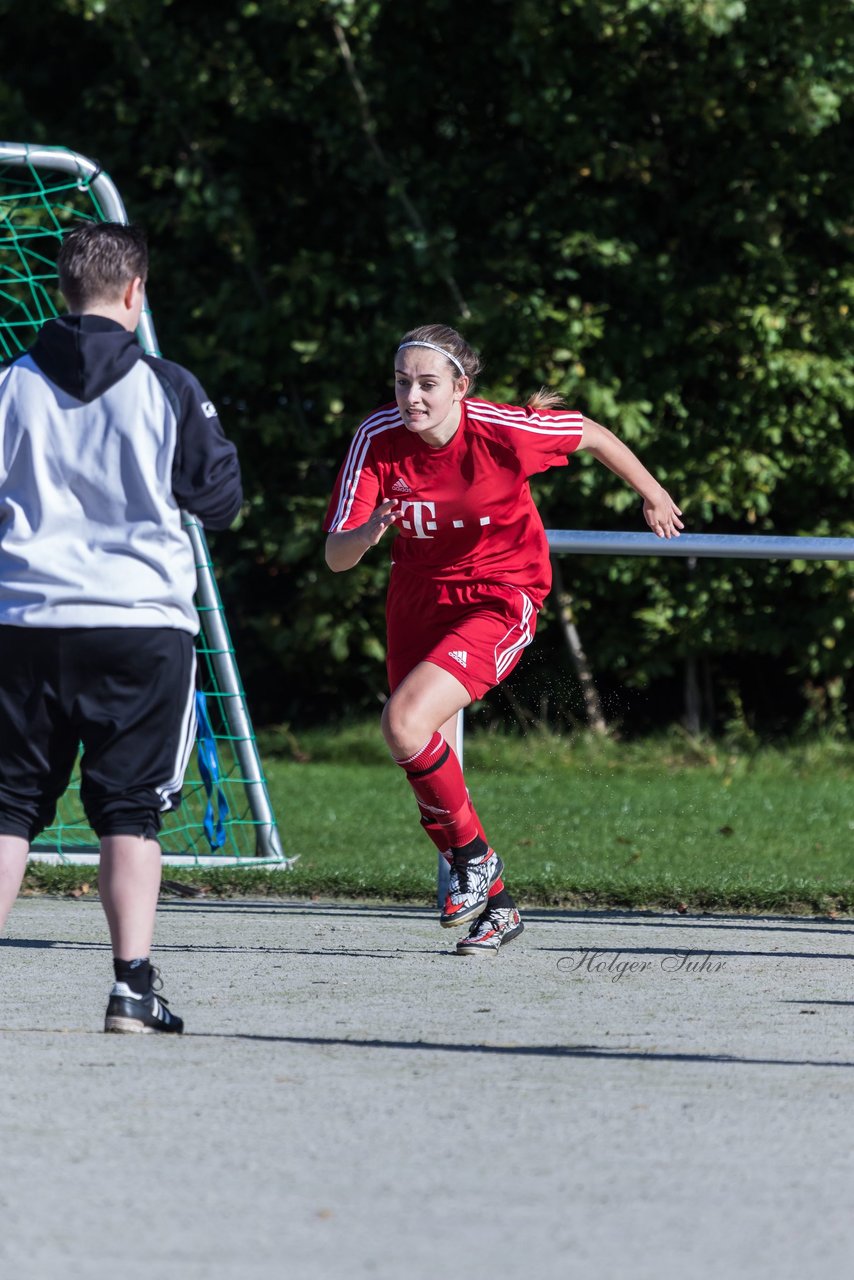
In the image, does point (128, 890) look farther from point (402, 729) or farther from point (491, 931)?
point (491, 931)

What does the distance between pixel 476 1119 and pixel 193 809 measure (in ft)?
22.9

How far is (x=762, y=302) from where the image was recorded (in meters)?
12.2

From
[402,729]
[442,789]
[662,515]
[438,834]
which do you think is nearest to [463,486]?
[662,515]

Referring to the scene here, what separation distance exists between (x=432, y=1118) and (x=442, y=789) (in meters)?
2.23

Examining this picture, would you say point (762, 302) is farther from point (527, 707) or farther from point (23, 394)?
point (23, 394)

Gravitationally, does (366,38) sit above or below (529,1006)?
above

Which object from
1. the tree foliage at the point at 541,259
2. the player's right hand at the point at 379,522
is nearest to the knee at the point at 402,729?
the player's right hand at the point at 379,522

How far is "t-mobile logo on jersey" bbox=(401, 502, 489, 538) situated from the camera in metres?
5.28

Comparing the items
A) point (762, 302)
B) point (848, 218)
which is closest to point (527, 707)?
point (762, 302)

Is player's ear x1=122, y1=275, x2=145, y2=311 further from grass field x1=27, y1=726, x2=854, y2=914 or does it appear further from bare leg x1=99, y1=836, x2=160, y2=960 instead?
grass field x1=27, y1=726, x2=854, y2=914

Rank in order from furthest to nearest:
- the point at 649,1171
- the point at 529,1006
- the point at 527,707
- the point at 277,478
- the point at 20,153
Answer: the point at 277,478 < the point at 527,707 < the point at 20,153 < the point at 529,1006 < the point at 649,1171

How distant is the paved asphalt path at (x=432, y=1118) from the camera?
237cm

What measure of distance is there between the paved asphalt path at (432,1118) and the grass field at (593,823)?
1482 mm
